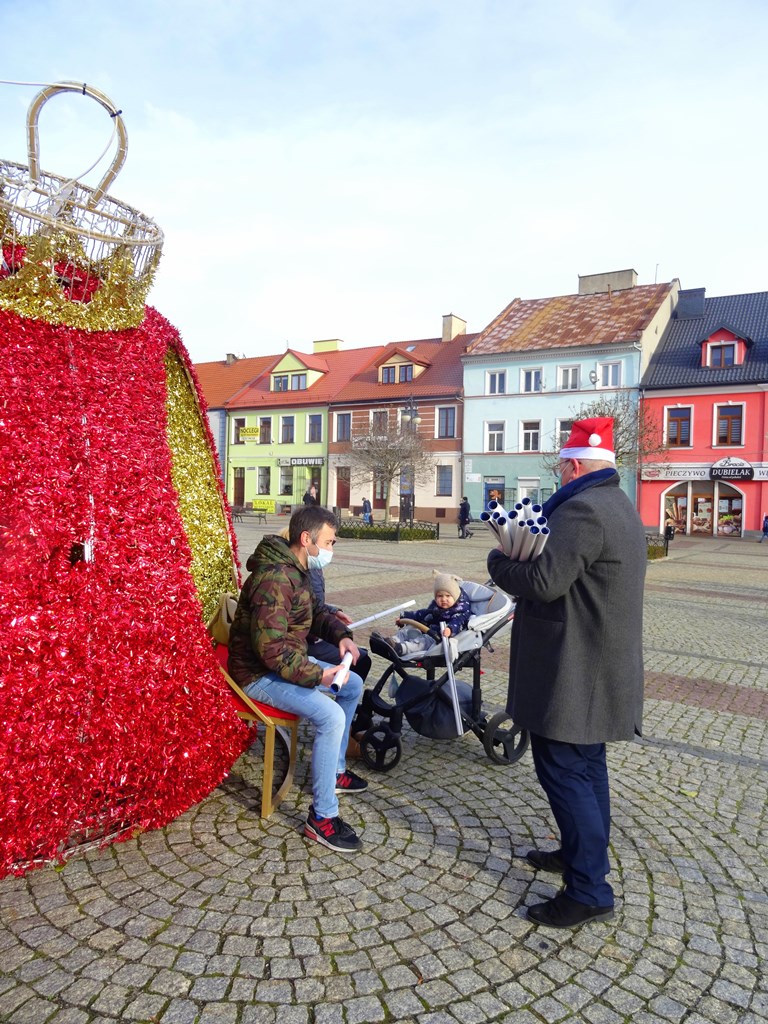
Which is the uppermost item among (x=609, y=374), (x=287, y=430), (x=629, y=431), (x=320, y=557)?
(x=609, y=374)

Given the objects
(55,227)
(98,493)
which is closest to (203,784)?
(98,493)

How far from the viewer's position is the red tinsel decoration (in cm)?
273

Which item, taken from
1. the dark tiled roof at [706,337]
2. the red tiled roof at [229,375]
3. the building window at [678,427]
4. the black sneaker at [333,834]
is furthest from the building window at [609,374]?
the black sneaker at [333,834]

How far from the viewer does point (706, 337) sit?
31625 mm

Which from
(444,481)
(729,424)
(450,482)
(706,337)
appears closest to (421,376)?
(444,481)

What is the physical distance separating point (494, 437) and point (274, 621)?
3391cm

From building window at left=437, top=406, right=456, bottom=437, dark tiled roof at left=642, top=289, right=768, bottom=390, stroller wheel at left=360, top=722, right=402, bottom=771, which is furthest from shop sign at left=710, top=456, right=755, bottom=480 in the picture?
stroller wheel at left=360, top=722, right=402, bottom=771

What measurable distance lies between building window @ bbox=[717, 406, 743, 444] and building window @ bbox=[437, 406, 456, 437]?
12.6 m

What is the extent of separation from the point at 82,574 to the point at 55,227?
1413 mm

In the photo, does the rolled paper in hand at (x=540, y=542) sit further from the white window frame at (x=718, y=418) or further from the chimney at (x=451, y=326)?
the chimney at (x=451, y=326)

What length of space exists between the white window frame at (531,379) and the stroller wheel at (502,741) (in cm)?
3204

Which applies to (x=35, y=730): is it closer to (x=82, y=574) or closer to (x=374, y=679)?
(x=82, y=574)

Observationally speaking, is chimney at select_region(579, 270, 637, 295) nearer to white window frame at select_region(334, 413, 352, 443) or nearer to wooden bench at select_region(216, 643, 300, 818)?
white window frame at select_region(334, 413, 352, 443)

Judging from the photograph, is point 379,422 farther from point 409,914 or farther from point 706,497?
point 409,914
